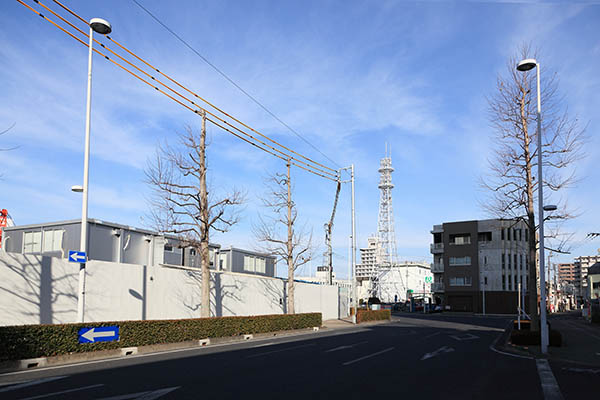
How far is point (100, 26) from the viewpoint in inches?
593

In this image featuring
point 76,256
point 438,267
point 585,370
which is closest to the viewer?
point 585,370

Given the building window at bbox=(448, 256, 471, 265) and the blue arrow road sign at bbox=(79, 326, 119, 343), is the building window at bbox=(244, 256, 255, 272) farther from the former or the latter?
the building window at bbox=(448, 256, 471, 265)

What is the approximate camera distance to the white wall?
17656 mm

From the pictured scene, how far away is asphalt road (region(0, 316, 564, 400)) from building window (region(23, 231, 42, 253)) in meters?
20.2

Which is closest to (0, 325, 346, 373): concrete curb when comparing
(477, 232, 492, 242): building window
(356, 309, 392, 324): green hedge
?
(356, 309, 392, 324): green hedge

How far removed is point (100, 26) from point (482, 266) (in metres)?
70.7

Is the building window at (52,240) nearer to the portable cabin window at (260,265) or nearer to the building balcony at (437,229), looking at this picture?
the portable cabin window at (260,265)

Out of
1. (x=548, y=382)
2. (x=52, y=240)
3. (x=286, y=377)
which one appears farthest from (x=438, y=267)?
(x=286, y=377)

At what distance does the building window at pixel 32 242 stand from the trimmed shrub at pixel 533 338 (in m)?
→ 29.0

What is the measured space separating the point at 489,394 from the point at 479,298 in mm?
69166

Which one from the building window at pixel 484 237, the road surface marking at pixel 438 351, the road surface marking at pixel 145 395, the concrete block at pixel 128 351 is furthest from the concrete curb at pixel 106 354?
the building window at pixel 484 237

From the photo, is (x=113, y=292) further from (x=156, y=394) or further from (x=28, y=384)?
(x=156, y=394)

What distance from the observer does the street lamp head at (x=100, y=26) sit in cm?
1483

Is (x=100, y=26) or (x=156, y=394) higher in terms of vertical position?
(x=100, y=26)
